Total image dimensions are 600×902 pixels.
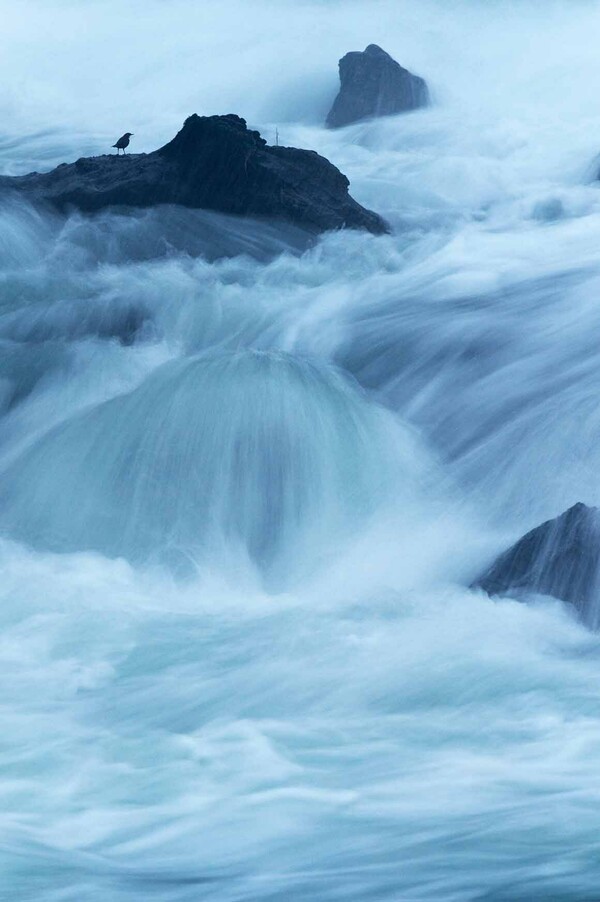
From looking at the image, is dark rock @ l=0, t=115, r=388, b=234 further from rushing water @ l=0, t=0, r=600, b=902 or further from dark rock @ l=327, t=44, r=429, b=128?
dark rock @ l=327, t=44, r=429, b=128

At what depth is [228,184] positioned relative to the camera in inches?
583

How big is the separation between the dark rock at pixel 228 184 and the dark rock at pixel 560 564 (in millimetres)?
7543

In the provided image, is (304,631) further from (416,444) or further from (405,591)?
(416,444)

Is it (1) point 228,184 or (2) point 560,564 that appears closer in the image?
(2) point 560,564

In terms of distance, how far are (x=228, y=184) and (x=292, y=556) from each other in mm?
6786

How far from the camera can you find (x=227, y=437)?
33.4ft

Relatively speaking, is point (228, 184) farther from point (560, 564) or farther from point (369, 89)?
point (369, 89)

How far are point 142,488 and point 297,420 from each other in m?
1.35

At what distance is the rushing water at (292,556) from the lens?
5.75m

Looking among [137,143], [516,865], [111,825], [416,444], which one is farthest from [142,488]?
[137,143]

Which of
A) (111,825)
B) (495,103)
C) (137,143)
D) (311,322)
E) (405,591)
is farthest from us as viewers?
(495,103)

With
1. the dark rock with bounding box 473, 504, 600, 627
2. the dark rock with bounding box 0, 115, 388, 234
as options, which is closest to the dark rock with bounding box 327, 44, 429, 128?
the dark rock with bounding box 0, 115, 388, 234

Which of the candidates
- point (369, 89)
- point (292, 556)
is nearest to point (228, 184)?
point (292, 556)

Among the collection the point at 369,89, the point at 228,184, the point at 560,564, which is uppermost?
the point at 369,89
